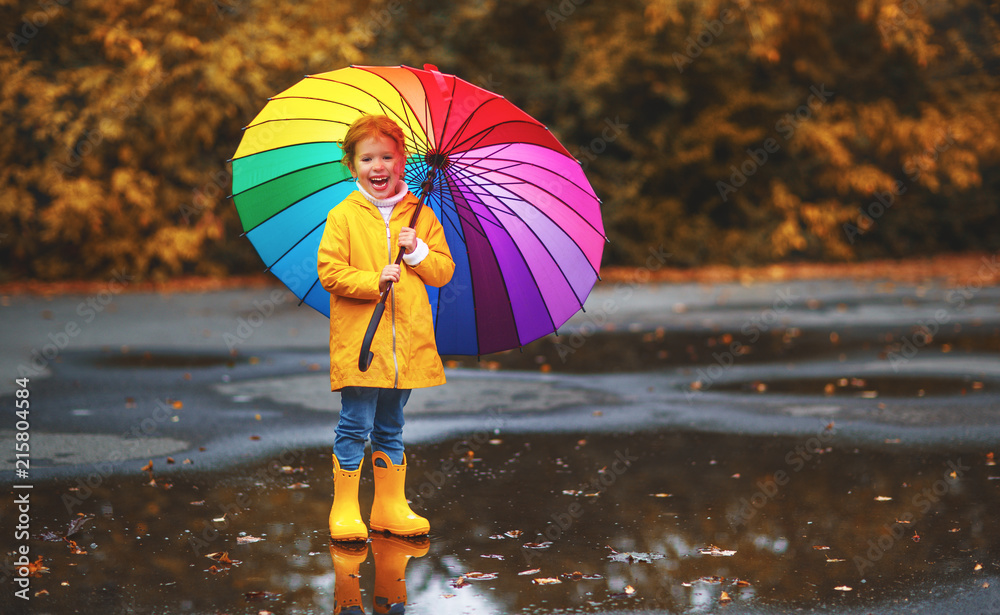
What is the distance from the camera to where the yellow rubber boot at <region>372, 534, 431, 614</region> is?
12.5 ft

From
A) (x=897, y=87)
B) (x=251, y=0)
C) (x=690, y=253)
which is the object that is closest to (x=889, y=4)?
(x=897, y=87)

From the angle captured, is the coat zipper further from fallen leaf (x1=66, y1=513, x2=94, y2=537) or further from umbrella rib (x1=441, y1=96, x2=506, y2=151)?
fallen leaf (x1=66, y1=513, x2=94, y2=537)

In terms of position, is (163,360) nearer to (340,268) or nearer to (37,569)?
(37,569)

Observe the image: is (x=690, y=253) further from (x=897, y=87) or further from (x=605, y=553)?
(x=605, y=553)

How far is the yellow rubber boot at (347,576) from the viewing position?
3764mm

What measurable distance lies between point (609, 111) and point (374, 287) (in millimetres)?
15777

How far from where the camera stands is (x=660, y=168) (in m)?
19.8

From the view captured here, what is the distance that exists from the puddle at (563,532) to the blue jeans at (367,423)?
405mm

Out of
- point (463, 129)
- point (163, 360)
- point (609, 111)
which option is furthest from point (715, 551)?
point (609, 111)

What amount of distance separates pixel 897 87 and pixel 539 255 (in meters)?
19.1

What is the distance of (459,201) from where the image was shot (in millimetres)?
4633

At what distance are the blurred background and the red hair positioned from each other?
42.5 ft

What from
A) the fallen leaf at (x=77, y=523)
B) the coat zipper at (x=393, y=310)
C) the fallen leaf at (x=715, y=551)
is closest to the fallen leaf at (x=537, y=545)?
the fallen leaf at (x=715, y=551)

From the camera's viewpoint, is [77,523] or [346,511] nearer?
[346,511]
